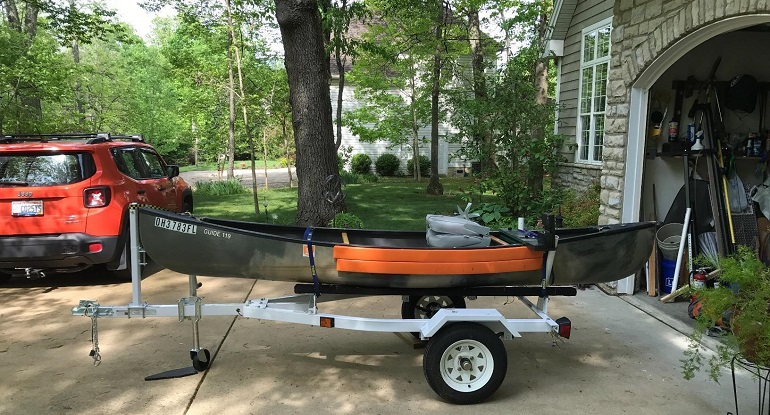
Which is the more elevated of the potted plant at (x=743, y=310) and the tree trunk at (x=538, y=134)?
the tree trunk at (x=538, y=134)

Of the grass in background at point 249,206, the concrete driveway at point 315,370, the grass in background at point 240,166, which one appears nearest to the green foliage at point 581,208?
the concrete driveway at point 315,370

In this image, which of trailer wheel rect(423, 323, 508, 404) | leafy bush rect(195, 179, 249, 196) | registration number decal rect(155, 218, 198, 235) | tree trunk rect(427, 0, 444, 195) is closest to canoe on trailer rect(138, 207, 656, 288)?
registration number decal rect(155, 218, 198, 235)

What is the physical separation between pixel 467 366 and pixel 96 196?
4.60 m

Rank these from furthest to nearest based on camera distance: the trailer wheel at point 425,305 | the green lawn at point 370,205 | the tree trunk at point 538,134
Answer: the green lawn at point 370,205
the tree trunk at point 538,134
the trailer wheel at point 425,305

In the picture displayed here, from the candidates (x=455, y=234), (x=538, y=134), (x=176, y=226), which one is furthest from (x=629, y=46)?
(x=176, y=226)

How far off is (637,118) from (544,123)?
3.72 meters

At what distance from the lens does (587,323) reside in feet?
17.8

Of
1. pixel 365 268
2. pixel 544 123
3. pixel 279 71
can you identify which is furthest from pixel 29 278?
pixel 279 71

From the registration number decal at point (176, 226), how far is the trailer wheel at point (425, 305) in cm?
186

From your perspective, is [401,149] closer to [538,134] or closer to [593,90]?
[538,134]

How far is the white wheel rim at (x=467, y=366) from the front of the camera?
3.65m

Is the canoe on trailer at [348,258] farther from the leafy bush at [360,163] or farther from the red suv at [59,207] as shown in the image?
the leafy bush at [360,163]

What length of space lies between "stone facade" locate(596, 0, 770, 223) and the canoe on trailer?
2468mm

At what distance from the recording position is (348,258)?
3.53m
